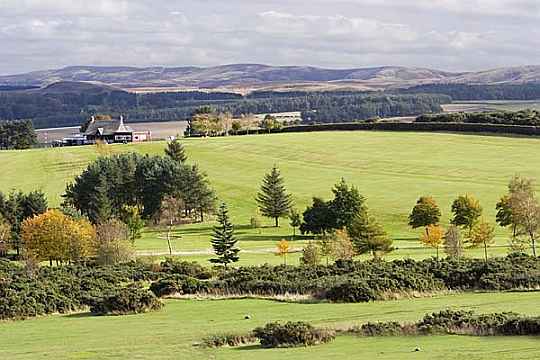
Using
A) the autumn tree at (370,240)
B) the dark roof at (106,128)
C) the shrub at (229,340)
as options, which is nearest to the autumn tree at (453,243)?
the autumn tree at (370,240)

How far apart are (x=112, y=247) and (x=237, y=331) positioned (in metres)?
29.2

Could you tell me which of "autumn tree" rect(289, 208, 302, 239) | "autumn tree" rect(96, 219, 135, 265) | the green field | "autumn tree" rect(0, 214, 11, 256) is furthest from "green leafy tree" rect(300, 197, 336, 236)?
the green field

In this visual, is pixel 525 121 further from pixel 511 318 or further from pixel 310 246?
pixel 511 318

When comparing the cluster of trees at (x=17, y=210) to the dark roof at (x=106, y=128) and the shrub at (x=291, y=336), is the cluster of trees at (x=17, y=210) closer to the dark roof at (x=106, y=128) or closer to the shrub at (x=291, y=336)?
the shrub at (x=291, y=336)

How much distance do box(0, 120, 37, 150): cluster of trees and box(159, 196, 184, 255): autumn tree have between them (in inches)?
3231

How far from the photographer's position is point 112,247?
54.9 meters

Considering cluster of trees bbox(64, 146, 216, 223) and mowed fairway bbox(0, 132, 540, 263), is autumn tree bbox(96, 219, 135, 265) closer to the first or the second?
mowed fairway bbox(0, 132, 540, 263)

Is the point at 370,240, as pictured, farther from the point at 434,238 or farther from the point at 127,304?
the point at 127,304

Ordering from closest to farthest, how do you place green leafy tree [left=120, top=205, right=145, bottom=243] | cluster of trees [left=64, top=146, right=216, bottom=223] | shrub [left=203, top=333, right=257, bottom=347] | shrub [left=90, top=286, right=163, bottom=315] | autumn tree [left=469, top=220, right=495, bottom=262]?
shrub [left=203, top=333, right=257, bottom=347] < shrub [left=90, top=286, right=163, bottom=315] < autumn tree [left=469, top=220, right=495, bottom=262] < green leafy tree [left=120, top=205, right=145, bottom=243] < cluster of trees [left=64, top=146, right=216, bottom=223]

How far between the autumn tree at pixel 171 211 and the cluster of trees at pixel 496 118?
165 feet

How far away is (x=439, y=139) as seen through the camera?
394 ft

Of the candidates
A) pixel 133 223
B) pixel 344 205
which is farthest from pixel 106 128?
pixel 344 205

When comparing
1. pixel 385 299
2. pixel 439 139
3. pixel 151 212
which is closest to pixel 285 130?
pixel 439 139

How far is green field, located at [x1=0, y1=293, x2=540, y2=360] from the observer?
22.5 m
